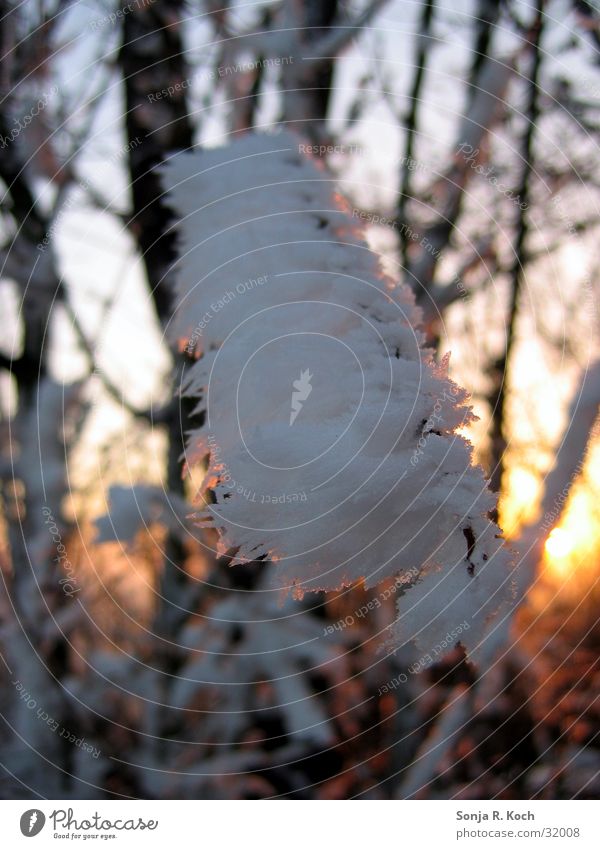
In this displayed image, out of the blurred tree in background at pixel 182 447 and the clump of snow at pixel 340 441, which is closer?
the clump of snow at pixel 340 441

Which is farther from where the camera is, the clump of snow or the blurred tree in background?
the blurred tree in background

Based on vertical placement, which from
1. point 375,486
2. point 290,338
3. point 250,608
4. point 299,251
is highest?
point 250,608

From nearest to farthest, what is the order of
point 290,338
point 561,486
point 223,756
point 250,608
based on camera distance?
1. point 290,338
2. point 561,486
3. point 250,608
4. point 223,756

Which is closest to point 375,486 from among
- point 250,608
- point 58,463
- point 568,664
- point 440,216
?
point 440,216

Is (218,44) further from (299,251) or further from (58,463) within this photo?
(299,251)

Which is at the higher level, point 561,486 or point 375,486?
point 561,486

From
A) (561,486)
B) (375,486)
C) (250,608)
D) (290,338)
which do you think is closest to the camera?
(375,486)

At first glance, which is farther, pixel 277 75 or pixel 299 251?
pixel 277 75
